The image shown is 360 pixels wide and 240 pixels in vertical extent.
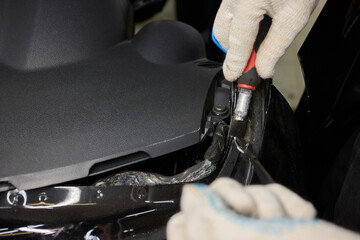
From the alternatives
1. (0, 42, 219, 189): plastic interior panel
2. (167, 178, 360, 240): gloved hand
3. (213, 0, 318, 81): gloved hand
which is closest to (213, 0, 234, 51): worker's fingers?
(213, 0, 318, 81): gloved hand

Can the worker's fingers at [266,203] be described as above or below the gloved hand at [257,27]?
below

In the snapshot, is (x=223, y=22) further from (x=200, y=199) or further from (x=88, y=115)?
(x=200, y=199)

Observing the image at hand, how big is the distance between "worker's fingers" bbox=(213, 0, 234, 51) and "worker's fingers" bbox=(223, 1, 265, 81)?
0.04 metres

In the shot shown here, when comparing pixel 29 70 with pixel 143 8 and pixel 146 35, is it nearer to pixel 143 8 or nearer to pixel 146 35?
pixel 146 35

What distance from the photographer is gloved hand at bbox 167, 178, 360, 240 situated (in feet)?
0.92

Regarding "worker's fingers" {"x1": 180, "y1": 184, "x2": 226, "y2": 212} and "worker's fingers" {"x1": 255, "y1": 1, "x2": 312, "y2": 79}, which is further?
"worker's fingers" {"x1": 255, "y1": 1, "x2": 312, "y2": 79}

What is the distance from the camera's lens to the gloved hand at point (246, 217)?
0.28 metres

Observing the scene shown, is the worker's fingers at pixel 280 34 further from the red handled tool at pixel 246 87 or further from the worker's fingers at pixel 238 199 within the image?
the worker's fingers at pixel 238 199

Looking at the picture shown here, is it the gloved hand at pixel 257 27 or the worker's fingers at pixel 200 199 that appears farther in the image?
the gloved hand at pixel 257 27

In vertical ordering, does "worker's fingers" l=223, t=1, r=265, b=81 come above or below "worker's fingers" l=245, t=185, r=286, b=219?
above

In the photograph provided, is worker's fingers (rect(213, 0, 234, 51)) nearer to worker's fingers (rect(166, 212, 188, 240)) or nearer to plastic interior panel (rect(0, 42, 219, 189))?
plastic interior panel (rect(0, 42, 219, 189))

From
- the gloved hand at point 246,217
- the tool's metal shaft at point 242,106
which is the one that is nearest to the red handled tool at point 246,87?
the tool's metal shaft at point 242,106

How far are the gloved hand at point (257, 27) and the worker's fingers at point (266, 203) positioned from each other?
307mm

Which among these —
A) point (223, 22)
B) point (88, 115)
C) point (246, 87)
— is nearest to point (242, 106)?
point (246, 87)
